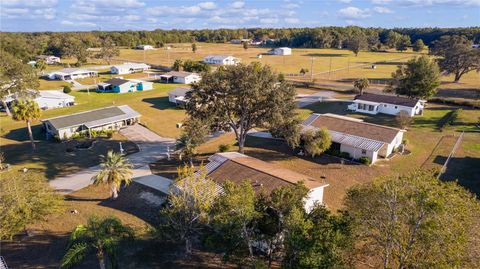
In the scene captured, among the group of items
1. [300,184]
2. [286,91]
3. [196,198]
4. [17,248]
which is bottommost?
[17,248]

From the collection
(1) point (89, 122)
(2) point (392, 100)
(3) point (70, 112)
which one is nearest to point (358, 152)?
(2) point (392, 100)

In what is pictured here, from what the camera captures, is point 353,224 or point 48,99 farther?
point 48,99

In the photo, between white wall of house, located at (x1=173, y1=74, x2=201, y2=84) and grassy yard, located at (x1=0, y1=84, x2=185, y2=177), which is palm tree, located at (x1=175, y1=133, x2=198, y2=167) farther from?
white wall of house, located at (x1=173, y1=74, x2=201, y2=84)

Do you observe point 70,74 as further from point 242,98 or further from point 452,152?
point 452,152

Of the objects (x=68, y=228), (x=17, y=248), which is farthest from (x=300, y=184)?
(x=17, y=248)

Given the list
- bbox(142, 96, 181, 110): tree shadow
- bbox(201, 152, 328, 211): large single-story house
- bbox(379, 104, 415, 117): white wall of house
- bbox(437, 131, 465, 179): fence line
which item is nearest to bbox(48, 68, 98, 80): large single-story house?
bbox(142, 96, 181, 110): tree shadow

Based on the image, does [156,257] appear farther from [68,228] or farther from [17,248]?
[17,248]

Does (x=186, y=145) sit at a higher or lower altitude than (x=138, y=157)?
higher
